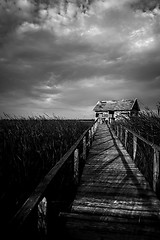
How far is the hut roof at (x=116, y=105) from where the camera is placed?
32.3 m

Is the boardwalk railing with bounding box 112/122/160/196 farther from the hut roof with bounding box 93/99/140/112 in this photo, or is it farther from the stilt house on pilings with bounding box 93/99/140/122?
the hut roof with bounding box 93/99/140/112

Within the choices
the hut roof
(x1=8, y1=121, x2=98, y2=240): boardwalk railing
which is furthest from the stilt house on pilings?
(x1=8, y1=121, x2=98, y2=240): boardwalk railing

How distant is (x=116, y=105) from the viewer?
33.5 meters

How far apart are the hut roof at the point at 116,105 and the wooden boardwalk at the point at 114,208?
29028 millimetres

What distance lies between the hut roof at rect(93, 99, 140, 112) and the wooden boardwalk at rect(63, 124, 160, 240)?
29.0 metres

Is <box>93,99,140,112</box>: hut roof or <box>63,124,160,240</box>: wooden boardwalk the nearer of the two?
<box>63,124,160,240</box>: wooden boardwalk

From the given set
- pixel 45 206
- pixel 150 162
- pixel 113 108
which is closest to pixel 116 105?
pixel 113 108

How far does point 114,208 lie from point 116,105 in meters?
32.0

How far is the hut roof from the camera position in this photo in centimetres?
3235

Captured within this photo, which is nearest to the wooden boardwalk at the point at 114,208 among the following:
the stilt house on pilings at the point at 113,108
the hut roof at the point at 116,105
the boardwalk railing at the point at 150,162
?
the boardwalk railing at the point at 150,162

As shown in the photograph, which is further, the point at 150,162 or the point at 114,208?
the point at 150,162

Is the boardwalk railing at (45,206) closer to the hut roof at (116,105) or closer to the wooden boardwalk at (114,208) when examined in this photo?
the wooden boardwalk at (114,208)

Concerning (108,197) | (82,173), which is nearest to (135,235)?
(108,197)

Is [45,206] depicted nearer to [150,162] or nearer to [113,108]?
[150,162]
